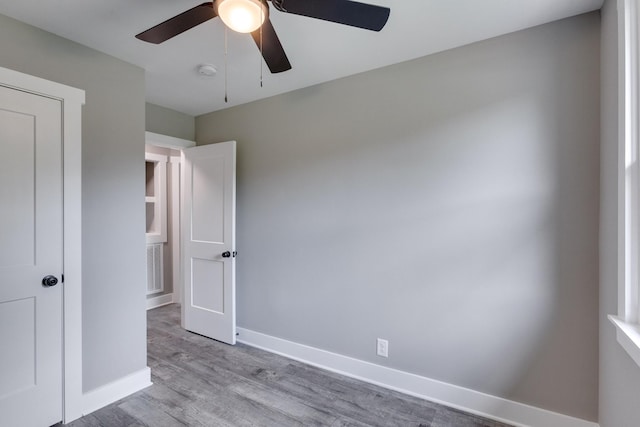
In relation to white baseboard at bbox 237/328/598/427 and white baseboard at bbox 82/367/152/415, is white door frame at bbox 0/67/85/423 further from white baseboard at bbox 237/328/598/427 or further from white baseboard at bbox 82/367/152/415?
white baseboard at bbox 237/328/598/427

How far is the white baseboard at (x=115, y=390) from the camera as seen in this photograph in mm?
2053

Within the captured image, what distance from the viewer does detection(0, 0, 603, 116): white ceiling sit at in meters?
1.68

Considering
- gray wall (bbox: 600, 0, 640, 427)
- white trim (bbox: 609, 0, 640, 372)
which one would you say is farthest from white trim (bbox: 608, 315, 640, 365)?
gray wall (bbox: 600, 0, 640, 427)

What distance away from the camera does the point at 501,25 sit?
1843 millimetres

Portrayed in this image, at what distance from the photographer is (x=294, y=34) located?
1.93 meters

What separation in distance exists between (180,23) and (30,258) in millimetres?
1658

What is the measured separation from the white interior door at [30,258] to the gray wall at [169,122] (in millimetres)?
1217

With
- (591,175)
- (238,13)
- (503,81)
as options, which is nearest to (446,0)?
(503,81)

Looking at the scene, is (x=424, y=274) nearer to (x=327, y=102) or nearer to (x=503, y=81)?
(x=503, y=81)

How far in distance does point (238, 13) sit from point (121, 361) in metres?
2.46

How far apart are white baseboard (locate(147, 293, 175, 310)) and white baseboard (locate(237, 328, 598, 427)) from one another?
84.4 inches

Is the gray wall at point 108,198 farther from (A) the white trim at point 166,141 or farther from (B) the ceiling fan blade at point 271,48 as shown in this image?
(B) the ceiling fan blade at point 271,48

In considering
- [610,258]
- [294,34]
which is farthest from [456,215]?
[294,34]

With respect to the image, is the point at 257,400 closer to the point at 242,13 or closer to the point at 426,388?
the point at 426,388
